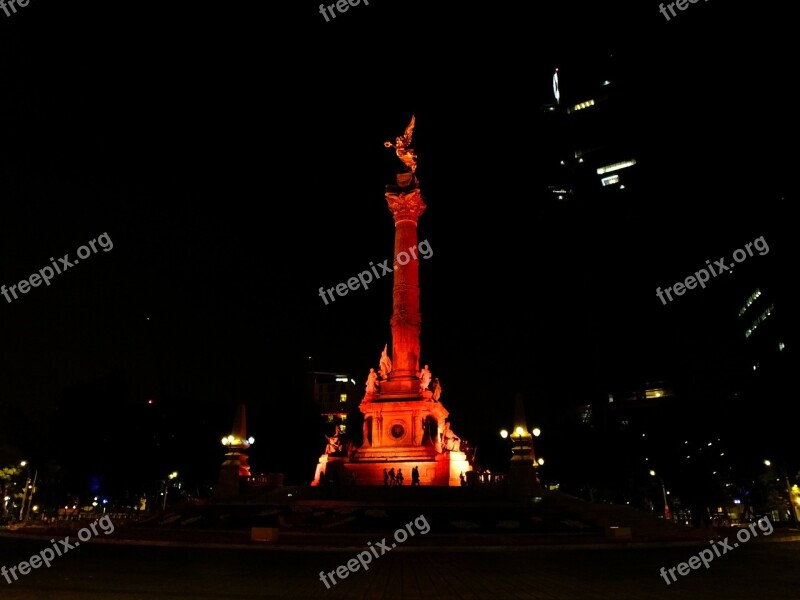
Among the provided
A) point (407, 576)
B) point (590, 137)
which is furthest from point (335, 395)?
point (407, 576)

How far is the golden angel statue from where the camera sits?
49469 mm

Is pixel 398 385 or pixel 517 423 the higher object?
pixel 398 385

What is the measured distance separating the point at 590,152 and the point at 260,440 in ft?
250

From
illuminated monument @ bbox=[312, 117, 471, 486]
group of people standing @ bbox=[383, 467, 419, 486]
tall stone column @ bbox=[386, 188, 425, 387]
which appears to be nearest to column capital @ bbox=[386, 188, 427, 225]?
tall stone column @ bbox=[386, 188, 425, 387]

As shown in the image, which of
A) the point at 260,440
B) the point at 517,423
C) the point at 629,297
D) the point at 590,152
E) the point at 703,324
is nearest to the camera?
the point at 517,423

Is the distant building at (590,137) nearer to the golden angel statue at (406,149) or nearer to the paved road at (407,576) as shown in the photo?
the golden angel statue at (406,149)

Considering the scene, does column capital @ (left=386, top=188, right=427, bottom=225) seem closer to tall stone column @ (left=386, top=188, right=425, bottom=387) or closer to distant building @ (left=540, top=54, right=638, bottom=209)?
tall stone column @ (left=386, top=188, right=425, bottom=387)

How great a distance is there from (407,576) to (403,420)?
2669 cm

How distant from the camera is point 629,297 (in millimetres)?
91875

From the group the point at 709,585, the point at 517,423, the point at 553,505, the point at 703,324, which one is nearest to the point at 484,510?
the point at 553,505

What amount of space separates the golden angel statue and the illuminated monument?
566 centimetres

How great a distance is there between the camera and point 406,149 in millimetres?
49750

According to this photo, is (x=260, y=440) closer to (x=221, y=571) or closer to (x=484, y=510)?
(x=484, y=510)

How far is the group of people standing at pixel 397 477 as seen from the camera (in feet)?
116
